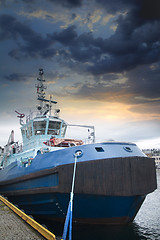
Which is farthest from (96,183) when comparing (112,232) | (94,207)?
(112,232)

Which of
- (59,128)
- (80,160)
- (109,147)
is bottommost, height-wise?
(80,160)

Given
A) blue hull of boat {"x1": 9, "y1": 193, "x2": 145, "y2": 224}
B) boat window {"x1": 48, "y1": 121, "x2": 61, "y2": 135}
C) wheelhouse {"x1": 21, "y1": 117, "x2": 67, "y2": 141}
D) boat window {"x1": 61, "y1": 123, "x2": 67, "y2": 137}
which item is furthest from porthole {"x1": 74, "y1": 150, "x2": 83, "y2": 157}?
boat window {"x1": 61, "y1": 123, "x2": 67, "y2": 137}

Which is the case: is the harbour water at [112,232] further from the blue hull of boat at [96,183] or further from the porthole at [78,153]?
the porthole at [78,153]

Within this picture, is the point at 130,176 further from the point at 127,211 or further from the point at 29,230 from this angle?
the point at 29,230

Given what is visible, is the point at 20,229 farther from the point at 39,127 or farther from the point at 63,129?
the point at 63,129

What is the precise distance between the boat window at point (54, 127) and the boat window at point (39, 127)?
15.2 inches

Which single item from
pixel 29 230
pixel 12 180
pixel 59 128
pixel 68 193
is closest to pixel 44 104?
pixel 59 128

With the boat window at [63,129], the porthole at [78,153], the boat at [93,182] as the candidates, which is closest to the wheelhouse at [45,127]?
the boat window at [63,129]

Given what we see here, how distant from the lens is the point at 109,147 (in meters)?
8.53

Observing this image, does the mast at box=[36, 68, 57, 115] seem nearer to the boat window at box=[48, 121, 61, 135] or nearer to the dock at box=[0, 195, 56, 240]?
the boat window at box=[48, 121, 61, 135]

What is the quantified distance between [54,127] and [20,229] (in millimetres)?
8173

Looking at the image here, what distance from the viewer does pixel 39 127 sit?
A: 14.0m

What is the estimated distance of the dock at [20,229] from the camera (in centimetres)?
580

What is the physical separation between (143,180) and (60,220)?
386cm
